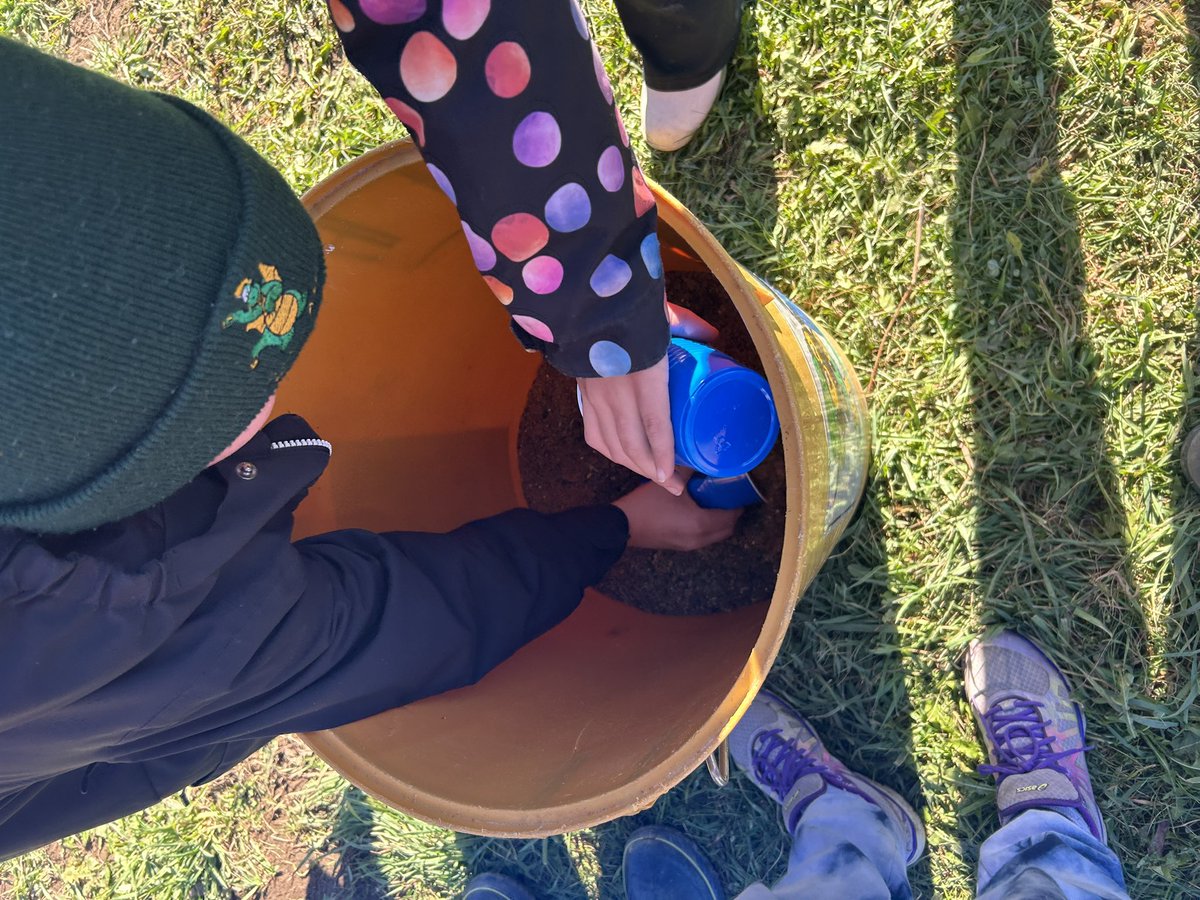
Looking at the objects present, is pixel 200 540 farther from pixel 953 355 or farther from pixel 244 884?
pixel 244 884

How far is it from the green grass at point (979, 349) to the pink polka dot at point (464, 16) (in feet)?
3.02

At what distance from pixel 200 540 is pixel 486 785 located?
1.43 ft

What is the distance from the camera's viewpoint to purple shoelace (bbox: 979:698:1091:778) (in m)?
1.31

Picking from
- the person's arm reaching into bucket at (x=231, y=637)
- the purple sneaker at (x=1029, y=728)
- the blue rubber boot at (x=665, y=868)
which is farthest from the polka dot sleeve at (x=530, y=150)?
the blue rubber boot at (x=665, y=868)

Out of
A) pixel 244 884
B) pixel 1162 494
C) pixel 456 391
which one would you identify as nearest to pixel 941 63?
pixel 1162 494

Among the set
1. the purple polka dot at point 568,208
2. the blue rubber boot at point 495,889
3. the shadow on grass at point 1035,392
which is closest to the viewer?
the purple polka dot at point 568,208

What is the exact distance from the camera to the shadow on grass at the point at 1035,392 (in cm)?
133

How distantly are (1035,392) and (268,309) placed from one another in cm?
116

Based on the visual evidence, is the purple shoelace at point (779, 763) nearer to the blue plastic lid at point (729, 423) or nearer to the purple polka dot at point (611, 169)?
the blue plastic lid at point (729, 423)

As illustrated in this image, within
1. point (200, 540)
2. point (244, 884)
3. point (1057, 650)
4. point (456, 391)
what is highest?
point (200, 540)

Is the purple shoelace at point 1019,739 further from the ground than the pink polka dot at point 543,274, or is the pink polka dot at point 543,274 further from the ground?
the pink polka dot at point 543,274

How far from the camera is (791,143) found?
1438mm

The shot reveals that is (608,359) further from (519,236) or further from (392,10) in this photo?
(392,10)

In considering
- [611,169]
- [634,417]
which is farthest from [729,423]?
[611,169]
